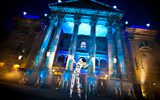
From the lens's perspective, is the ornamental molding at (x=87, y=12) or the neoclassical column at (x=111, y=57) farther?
the ornamental molding at (x=87, y=12)

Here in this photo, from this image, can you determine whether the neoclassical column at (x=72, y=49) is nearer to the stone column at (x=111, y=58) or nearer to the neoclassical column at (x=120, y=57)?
the stone column at (x=111, y=58)

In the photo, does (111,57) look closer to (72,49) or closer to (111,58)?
(111,58)

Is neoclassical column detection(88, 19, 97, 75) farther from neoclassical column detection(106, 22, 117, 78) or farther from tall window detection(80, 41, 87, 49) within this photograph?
tall window detection(80, 41, 87, 49)

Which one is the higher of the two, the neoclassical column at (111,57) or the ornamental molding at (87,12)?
the ornamental molding at (87,12)

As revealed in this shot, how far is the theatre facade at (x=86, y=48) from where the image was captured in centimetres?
2177

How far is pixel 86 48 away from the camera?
32219 millimetres

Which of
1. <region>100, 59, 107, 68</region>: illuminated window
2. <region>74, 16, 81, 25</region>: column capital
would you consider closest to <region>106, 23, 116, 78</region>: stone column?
<region>100, 59, 107, 68</region>: illuminated window

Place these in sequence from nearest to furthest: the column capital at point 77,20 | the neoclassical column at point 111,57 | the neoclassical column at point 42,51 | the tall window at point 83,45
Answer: the neoclassical column at point 111,57 → the neoclassical column at point 42,51 → the column capital at point 77,20 → the tall window at point 83,45

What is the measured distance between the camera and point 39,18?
35.8 metres

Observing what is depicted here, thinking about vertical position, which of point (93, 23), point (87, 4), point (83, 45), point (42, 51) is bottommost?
point (42, 51)

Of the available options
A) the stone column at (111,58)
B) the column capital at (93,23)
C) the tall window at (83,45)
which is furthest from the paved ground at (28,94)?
the tall window at (83,45)

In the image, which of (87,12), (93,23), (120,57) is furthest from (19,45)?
(120,57)

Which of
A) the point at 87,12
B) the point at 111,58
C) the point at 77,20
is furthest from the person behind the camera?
the point at 87,12

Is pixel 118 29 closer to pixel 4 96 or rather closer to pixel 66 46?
pixel 66 46
